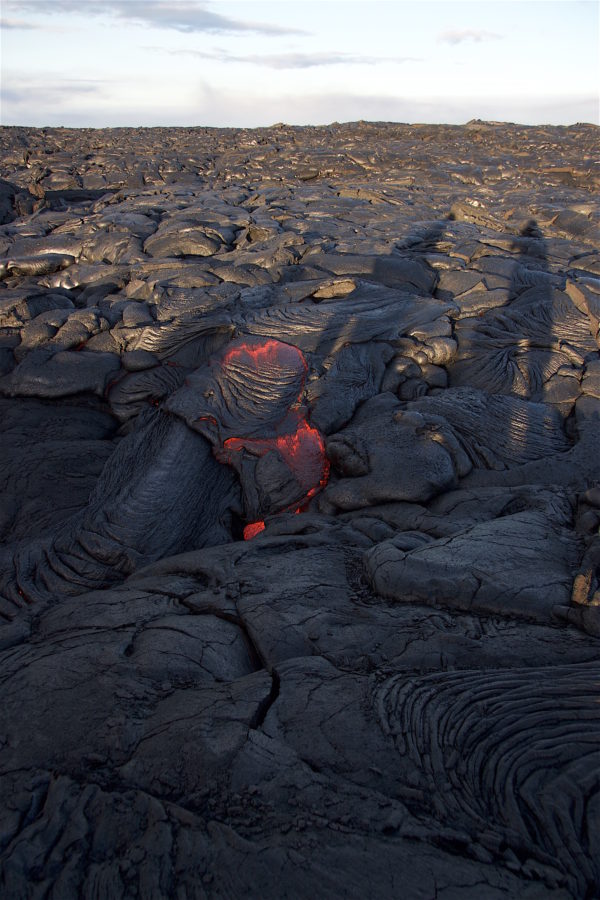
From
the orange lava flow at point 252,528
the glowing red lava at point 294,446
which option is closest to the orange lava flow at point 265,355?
the glowing red lava at point 294,446

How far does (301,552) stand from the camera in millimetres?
3781

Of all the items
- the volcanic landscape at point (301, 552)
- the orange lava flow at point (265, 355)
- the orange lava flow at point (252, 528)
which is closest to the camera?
the volcanic landscape at point (301, 552)

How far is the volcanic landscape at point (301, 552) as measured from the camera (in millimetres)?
1934

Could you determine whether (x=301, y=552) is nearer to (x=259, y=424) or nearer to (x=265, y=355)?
(x=259, y=424)

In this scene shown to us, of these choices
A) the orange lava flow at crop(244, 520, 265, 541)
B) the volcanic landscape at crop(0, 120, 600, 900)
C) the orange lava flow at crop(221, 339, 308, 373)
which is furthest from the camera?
the orange lava flow at crop(221, 339, 308, 373)

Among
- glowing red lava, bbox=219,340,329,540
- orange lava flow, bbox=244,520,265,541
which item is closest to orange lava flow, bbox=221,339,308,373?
glowing red lava, bbox=219,340,329,540

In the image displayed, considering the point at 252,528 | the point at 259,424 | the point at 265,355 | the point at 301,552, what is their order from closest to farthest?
1. the point at 301,552
2. the point at 252,528
3. the point at 259,424
4. the point at 265,355

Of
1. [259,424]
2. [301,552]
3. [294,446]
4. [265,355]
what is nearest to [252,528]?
[294,446]

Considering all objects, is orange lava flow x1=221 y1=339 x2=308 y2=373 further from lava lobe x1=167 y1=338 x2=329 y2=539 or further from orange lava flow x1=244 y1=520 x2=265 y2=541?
orange lava flow x1=244 y1=520 x2=265 y2=541

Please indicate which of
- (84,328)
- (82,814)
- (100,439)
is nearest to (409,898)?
(82,814)

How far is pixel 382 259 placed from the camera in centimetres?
765

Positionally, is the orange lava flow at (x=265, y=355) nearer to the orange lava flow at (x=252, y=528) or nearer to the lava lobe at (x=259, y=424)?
the lava lobe at (x=259, y=424)

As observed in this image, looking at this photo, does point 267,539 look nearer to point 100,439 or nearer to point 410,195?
point 100,439

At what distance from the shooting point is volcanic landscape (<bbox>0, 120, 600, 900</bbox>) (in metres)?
1.93
